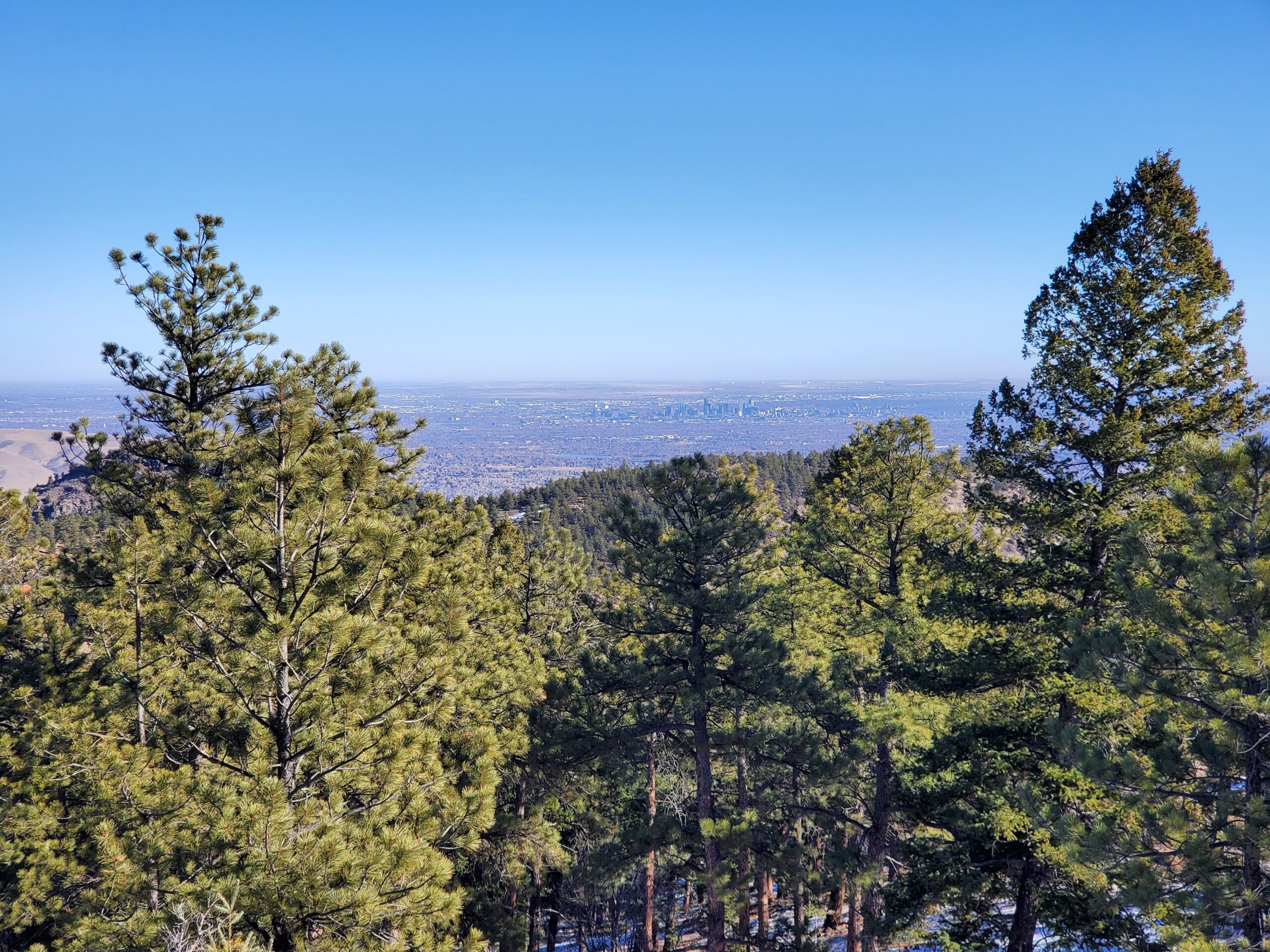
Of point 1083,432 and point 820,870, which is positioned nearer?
point 1083,432

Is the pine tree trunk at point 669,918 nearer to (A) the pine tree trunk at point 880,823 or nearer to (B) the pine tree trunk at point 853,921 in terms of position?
(B) the pine tree trunk at point 853,921

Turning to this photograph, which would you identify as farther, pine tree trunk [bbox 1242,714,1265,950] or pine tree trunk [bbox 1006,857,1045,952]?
pine tree trunk [bbox 1006,857,1045,952]

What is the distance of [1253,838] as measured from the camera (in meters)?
5.34

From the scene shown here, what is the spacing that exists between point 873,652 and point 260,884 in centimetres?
1029

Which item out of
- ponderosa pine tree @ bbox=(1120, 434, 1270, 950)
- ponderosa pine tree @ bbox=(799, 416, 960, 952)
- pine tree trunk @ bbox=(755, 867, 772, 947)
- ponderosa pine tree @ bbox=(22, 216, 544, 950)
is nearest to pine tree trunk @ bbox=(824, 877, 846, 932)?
pine tree trunk @ bbox=(755, 867, 772, 947)

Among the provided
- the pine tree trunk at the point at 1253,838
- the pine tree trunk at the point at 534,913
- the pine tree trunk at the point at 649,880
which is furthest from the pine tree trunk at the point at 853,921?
the pine tree trunk at the point at 1253,838

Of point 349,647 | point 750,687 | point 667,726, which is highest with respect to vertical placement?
point 349,647

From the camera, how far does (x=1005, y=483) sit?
9.71 m

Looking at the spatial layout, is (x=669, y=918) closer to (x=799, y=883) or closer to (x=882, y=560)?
(x=799, y=883)

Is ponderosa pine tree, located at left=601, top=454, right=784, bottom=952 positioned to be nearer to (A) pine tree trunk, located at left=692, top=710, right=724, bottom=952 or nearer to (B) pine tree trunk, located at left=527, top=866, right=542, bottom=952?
(A) pine tree trunk, located at left=692, top=710, right=724, bottom=952

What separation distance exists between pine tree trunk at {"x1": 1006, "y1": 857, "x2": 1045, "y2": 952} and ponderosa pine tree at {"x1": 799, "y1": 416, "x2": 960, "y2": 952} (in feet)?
6.47

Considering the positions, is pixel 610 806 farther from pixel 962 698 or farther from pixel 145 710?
pixel 145 710

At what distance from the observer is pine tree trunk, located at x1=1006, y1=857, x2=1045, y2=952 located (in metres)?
9.30

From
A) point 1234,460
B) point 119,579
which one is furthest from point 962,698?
point 119,579
